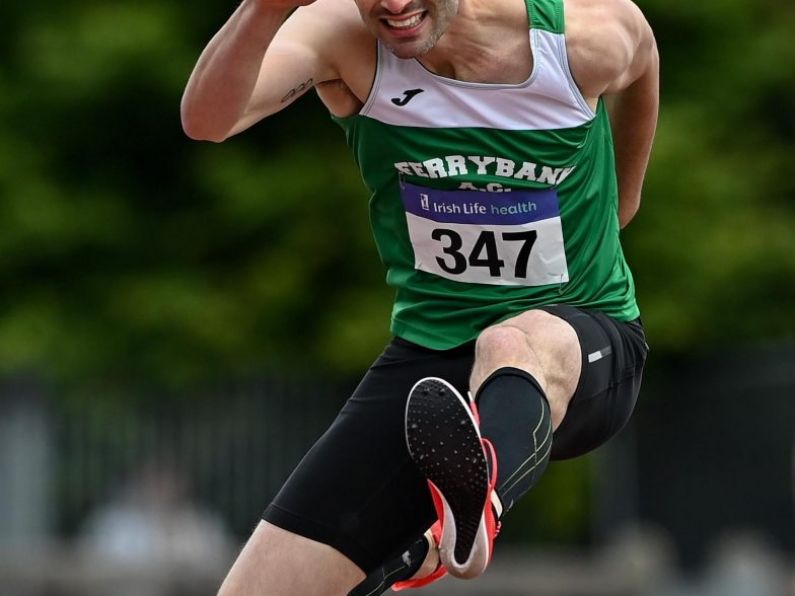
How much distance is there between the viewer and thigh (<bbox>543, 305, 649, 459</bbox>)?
5242 mm

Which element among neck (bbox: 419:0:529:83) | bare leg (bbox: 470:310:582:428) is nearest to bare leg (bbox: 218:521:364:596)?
bare leg (bbox: 470:310:582:428)

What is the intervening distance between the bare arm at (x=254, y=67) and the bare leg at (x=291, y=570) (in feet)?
3.93

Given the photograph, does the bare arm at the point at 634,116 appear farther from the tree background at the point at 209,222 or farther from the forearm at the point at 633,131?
the tree background at the point at 209,222

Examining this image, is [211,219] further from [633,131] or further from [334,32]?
[334,32]

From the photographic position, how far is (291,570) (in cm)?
534

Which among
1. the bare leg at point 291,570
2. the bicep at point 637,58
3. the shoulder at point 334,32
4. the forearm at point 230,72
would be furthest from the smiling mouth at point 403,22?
the bare leg at point 291,570

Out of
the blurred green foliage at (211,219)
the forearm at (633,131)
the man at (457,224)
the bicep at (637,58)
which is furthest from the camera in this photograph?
the blurred green foliage at (211,219)

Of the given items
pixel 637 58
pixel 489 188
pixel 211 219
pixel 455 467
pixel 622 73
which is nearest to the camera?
pixel 455 467

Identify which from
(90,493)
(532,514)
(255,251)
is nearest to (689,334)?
(532,514)

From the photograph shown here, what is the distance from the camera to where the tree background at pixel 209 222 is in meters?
13.0

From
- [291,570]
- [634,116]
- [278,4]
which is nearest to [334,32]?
[278,4]

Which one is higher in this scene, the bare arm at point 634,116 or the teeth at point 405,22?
the teeth at point 405,22

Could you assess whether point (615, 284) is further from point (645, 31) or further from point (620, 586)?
point (620, 586)

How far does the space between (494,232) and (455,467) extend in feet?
2.88
